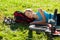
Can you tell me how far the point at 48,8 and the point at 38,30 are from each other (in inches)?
128

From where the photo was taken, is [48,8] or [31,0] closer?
[48,8]

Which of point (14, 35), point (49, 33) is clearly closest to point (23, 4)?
point (14, 35)

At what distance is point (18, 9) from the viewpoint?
10766 millimetres

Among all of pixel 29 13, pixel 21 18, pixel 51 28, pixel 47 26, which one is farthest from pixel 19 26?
pixel 51 28

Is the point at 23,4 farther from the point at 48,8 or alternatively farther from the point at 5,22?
the point at 5,22

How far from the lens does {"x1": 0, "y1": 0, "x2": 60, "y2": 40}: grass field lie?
8.30 m

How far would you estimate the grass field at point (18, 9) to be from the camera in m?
8.30

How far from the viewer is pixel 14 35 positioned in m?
8.43

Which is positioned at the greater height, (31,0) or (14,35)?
(31,0)

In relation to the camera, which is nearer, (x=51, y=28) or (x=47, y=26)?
(x=51, y=28)

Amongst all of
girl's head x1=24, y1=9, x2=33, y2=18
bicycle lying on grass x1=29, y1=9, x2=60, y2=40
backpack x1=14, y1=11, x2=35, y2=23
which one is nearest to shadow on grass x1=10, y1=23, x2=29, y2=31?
backpack x1=14, y1=11, x2=35, y2=23

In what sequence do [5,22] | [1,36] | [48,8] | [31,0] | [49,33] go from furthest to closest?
[31,0]
[48,8]
[5,22]
[1,36]
[49,33]

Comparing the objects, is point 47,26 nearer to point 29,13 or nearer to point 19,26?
point 29,13

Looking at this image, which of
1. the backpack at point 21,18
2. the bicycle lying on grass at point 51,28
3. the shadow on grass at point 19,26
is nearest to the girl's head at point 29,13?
the backpack at point 21,18
